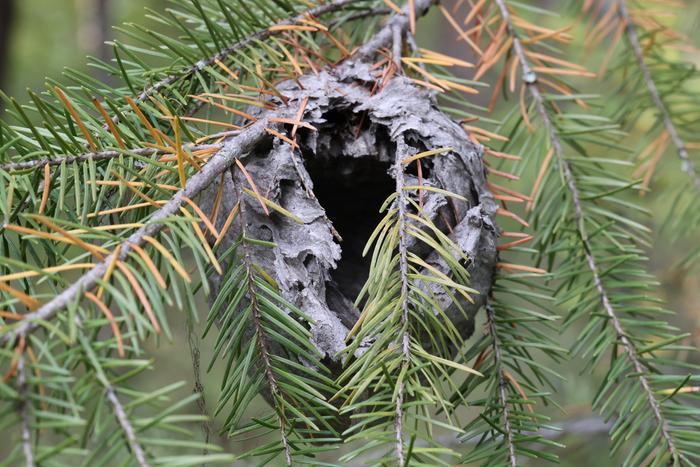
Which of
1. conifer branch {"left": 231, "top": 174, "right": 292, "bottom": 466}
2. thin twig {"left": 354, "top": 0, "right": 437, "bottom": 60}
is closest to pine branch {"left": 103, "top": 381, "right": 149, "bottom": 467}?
conifer branch {"left": 231, "top": 174, "right": 292, "bottom": 466}

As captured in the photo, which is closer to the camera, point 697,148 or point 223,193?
point 223,193

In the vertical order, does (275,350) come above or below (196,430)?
above

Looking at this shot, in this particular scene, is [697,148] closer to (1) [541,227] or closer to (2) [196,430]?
(1) [541,227]

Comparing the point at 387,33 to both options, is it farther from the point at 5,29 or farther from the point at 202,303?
the point at 5,29

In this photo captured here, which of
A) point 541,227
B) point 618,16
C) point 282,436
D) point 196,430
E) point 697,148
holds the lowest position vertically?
point 196,430

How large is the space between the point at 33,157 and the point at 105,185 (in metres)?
0.12

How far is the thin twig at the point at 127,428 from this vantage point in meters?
0.61

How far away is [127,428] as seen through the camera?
0.62m

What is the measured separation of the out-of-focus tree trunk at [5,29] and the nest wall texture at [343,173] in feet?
9.35

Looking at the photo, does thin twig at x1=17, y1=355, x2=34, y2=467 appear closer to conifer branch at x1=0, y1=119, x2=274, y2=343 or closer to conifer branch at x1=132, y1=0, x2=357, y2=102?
conifer branch at x1=0, y1=119, x2=274, y2=343

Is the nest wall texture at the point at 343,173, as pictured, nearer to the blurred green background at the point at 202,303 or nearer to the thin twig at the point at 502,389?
the thin twig at the point at 502,389

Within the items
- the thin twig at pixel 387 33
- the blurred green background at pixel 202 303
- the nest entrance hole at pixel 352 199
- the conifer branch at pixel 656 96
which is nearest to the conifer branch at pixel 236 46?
the thin twig at pixel 387 33

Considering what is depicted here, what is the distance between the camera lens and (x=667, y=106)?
1561 millimetres

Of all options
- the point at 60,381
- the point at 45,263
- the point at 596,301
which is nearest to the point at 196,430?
the point at 45,263
